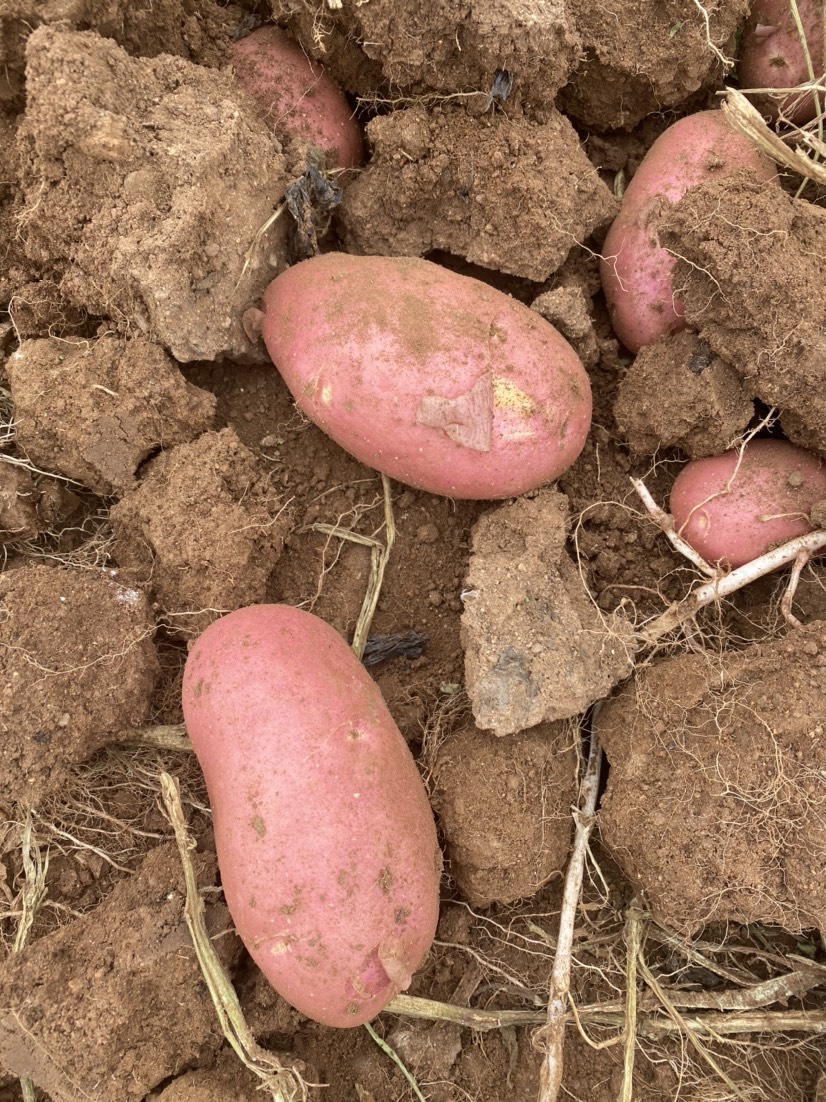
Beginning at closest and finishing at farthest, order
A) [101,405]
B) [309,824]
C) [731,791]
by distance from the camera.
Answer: [309,824], [731,791], [101,405]

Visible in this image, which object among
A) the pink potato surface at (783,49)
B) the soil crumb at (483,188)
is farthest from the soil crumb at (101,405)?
the pink potato surface at (783,49)

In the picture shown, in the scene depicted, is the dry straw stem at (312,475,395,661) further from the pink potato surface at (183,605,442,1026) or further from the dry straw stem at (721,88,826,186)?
the dry straw stem at (721,88,826,186)

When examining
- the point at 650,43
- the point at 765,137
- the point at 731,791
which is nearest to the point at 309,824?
the point at 731,791

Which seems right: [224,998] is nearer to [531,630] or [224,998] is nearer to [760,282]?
[531,630]

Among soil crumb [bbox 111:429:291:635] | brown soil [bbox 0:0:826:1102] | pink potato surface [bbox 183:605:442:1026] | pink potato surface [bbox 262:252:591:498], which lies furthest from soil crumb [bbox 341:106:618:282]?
pink potato surface [bbox 183:605:442:1026]

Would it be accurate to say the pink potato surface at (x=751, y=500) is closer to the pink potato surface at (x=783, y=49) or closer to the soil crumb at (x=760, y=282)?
the soil crumb at (x=760, y=282)

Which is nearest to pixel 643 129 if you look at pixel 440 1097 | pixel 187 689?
pixel 187 689
